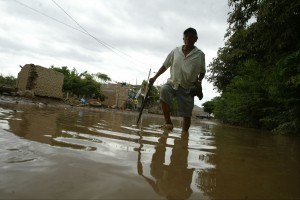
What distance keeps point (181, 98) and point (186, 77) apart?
33 cm

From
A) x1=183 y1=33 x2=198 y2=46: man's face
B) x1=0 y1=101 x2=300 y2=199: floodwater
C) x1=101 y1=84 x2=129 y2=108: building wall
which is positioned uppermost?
x1=101 y1=84 x2=129 y2=108: building wall

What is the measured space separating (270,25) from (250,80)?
2.61 meters

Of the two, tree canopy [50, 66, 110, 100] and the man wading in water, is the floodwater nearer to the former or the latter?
the man wading in water

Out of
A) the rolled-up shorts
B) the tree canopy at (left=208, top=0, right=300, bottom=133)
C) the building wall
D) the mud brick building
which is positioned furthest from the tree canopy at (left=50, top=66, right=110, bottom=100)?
the rolled-up shorts

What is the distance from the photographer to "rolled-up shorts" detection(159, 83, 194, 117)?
3.76m

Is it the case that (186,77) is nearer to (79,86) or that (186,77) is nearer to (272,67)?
(272,67)

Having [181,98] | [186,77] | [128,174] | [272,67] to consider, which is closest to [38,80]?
[272,67]

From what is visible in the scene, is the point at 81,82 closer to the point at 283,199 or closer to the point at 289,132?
the point at 289,132

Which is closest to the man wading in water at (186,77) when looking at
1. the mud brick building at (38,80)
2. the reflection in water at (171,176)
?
the reflection in water at (171,176)

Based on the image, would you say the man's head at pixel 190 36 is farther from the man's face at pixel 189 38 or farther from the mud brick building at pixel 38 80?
the mud brick building at pixel 38 80

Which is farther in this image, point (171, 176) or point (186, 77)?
point (186, 77)

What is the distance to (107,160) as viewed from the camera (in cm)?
147

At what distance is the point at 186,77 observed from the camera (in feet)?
12.3

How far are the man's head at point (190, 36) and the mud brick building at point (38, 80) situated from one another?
577 inches
